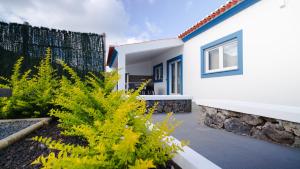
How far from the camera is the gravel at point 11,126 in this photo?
9.29 feet

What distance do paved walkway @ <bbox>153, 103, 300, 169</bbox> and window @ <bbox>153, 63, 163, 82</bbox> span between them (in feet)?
27.3

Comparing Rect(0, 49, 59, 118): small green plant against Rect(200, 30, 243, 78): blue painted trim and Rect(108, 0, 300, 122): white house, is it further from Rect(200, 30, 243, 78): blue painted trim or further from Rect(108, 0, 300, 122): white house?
Rect(200, 30, 243, 78): blue painted trim

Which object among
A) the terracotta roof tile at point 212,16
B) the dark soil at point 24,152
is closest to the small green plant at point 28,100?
the dark soil at point 24,152

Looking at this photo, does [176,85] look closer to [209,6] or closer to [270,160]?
[209,6]

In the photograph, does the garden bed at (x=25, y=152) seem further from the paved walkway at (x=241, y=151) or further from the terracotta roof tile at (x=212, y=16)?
the terracotta roof tile at (x=212, y=16)

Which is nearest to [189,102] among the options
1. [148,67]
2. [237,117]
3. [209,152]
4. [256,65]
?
[256,65]

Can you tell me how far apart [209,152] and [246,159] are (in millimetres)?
394

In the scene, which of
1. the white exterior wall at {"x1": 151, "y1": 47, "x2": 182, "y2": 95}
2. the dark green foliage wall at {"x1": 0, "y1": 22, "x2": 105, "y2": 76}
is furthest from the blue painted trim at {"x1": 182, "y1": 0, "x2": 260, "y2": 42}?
the dark green foliage wall at {"x1": 0, "y1": 22, "x2": 105, "y2": 76}

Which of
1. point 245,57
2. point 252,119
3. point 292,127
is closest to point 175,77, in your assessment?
point 245,57

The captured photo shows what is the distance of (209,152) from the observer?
218cm

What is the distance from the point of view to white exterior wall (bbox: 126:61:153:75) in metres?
13.0

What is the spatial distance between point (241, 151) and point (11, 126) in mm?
A: 3749

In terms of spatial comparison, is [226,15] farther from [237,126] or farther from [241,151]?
[241,151]

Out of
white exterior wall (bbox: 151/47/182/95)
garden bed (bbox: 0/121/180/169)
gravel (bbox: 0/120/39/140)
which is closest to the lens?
garden bed (bbox: 0/121/180/169)
